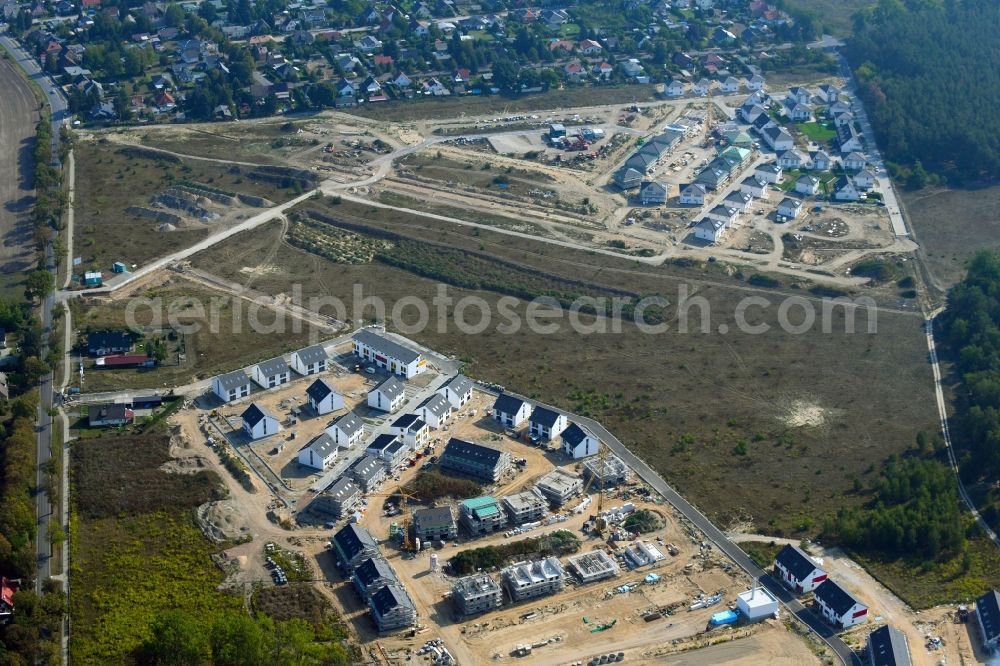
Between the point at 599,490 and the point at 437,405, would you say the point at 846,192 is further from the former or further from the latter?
the point at 599,490

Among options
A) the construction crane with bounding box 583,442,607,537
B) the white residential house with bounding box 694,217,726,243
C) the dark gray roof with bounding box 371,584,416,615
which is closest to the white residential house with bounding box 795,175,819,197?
the white residential house with bounding box 694,217,726,243

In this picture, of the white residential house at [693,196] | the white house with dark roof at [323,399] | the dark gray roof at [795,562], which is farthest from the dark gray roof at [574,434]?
the white residential house at [693,196]

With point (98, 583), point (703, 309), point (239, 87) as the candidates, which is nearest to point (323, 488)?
point (98, 583)

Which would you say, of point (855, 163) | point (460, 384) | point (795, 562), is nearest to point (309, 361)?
point (460, 384)

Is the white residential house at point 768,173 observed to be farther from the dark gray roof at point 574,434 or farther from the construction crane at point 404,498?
the construction crane at point 404,498

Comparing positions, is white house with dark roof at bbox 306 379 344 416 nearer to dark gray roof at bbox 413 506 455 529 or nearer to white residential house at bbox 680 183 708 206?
dark gray roof at bbox 413 506 455 529

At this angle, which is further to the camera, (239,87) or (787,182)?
(239,87)

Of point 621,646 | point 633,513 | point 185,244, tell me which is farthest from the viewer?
point 185,244

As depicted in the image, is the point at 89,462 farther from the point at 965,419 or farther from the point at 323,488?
the point at 965,419
